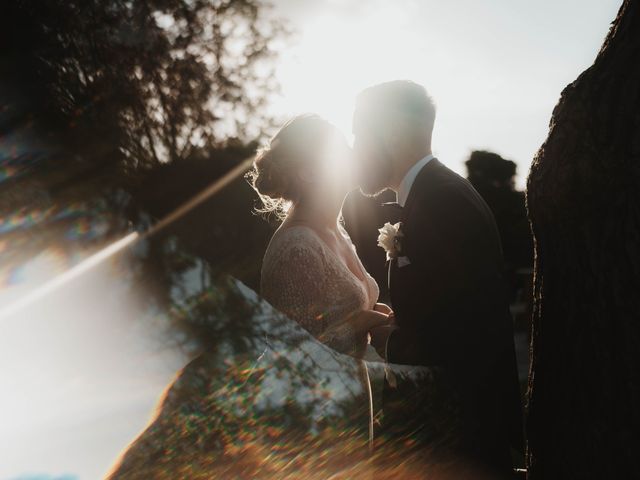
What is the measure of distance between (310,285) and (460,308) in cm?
82

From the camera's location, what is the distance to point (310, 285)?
269 centimetres

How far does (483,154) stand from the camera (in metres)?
34.2

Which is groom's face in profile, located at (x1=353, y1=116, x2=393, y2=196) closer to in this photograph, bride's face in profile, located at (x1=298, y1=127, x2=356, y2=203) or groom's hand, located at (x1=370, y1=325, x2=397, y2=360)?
bride's face in profile, located at (x1=298, y1=127, x2=356, y2=203)

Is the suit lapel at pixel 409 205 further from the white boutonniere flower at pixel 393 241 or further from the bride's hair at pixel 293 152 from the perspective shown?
the bride's hair at pixel 293 152

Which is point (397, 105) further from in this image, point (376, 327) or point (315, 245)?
point (376, 327)

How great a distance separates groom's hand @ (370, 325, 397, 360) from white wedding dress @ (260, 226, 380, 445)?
0.33ft

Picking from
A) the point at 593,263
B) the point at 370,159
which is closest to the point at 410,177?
the point at 370,159

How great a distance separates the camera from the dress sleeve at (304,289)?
2.67m

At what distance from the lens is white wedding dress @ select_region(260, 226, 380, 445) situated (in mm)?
2674

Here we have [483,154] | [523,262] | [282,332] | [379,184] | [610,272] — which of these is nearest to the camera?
[282,332]

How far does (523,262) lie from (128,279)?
1248 inches

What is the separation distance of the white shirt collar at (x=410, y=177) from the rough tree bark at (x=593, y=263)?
3.26 ft

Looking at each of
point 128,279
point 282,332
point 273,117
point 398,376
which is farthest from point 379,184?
point 273,117

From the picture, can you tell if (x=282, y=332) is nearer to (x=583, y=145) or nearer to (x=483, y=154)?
(x=583, y=145)
